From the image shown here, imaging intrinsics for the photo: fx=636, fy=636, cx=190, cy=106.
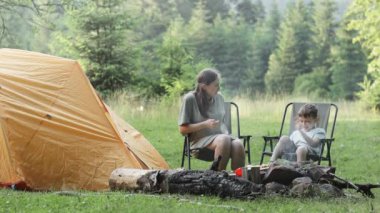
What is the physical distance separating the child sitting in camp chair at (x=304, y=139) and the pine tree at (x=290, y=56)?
3946 cm

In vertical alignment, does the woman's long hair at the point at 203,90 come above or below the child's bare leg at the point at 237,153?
above

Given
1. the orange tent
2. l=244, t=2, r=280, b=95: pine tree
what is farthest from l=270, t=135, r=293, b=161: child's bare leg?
l=244, t=2, r=280, b=95: pine tree

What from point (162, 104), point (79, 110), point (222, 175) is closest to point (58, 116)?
point (79, 110)

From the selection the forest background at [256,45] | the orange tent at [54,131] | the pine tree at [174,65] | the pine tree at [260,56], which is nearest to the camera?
the orange tent at [54,131]

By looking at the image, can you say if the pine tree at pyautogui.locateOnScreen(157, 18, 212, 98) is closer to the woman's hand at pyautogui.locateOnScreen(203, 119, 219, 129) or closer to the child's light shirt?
the child's light shirt

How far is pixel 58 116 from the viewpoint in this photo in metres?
6.17

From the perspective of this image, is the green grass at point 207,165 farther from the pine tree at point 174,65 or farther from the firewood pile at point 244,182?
the pine tree at point 174,65

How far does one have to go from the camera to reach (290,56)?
46.6m

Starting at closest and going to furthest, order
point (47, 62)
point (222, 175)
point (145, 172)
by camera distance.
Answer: point (222, 175), point (145, 172), point (47, 62)

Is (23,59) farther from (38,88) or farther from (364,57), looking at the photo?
(364,57)

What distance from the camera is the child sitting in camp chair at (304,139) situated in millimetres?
6359

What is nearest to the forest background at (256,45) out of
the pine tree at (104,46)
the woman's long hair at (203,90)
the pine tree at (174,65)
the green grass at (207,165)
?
the pine tree at (174,65)

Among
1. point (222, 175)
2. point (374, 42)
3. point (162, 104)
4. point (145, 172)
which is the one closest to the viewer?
point (222, 175)

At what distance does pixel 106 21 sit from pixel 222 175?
11636mm
